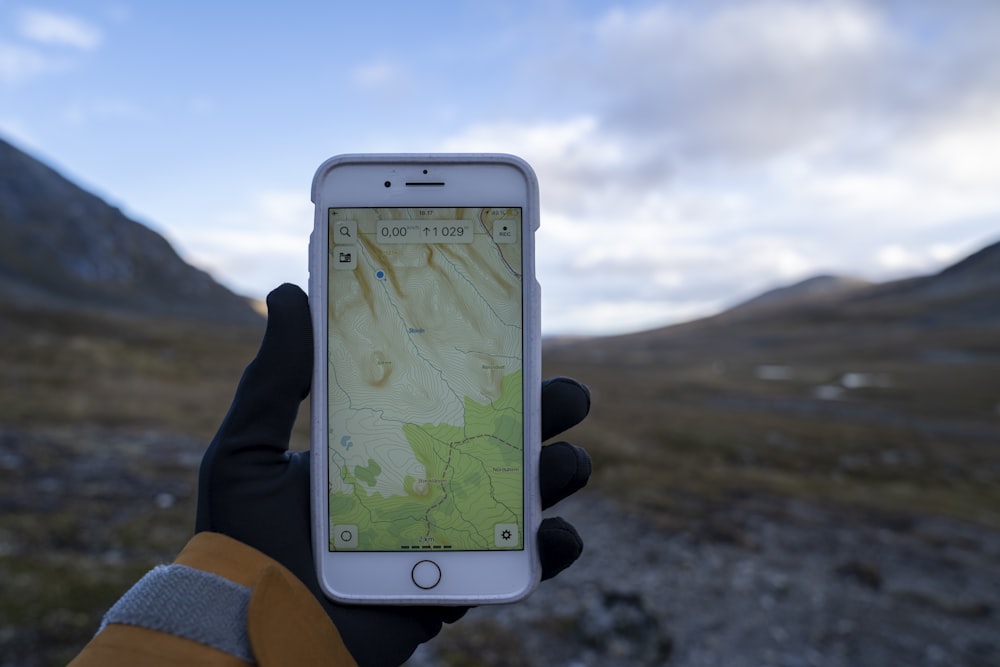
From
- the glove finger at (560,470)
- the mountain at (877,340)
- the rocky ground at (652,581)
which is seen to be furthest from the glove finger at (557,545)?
the mountain at (877,340)

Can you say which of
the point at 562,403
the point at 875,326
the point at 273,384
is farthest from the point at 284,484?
the point at 875,326

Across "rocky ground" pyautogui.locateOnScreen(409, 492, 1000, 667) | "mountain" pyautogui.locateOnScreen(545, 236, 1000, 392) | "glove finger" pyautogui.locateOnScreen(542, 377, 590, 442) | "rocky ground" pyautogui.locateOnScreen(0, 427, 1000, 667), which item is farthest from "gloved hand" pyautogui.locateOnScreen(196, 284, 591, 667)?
"mountain" pyautogui.locateOnScreen(545, 236, 1000, 392)

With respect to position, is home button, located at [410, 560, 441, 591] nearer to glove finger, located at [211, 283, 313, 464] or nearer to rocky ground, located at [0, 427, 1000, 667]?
glove finger, located at [211, 283, 313, 464]

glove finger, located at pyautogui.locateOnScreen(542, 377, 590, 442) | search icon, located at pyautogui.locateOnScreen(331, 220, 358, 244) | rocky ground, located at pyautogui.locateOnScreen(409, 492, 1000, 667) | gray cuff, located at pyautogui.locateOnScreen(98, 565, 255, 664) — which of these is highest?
search icon, located at pyautogui.locateOnScreen(331, 220, 358, 244)

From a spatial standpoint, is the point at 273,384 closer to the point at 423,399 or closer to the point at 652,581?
the point at 423,399

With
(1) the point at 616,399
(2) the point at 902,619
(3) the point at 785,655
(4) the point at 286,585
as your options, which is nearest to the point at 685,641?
(3) the point at 785,655

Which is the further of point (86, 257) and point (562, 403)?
point (86, 257)

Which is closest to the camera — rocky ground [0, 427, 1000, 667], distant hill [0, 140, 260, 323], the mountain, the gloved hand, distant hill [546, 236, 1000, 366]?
the gloved hand
